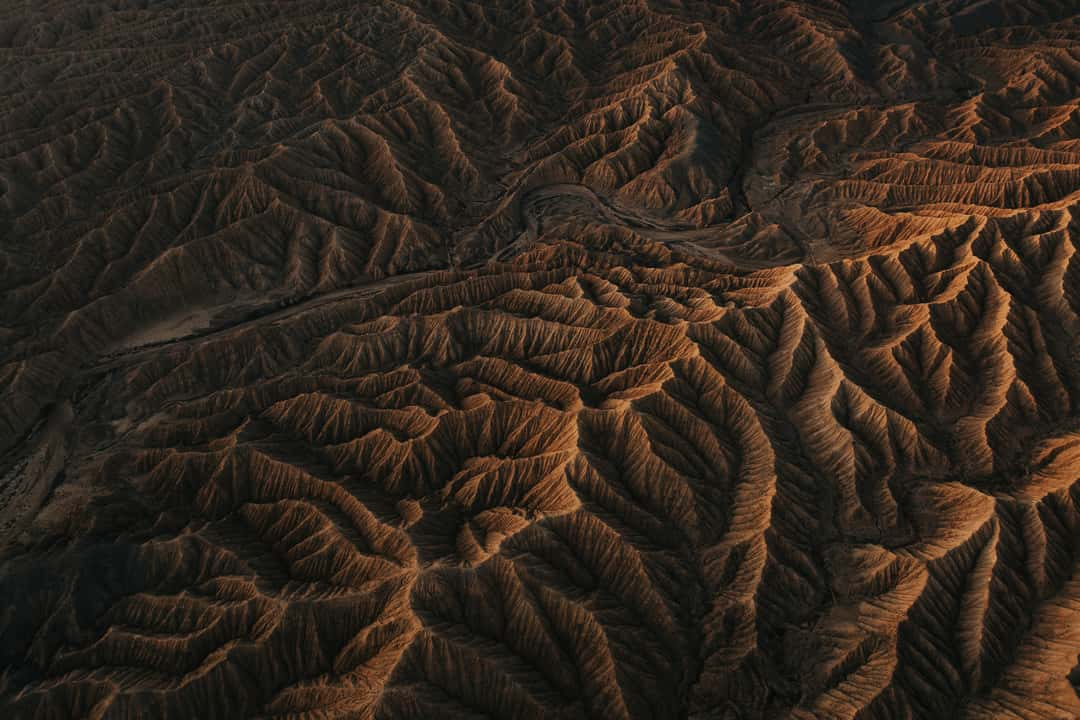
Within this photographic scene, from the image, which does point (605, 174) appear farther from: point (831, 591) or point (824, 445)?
point (831, 591)

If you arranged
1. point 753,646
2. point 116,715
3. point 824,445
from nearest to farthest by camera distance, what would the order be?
point 116,715, point 753,646, point 824,445

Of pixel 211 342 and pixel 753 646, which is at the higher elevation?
pixel 211 342

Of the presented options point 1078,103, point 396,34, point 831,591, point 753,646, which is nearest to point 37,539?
point 753,646

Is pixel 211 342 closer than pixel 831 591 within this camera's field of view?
No

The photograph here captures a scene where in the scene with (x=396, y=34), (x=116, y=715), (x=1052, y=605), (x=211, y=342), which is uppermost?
(x=396, y=34)

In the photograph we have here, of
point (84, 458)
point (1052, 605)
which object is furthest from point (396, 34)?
point (1052, 605)

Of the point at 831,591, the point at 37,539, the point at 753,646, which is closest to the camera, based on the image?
the point at 753,646
